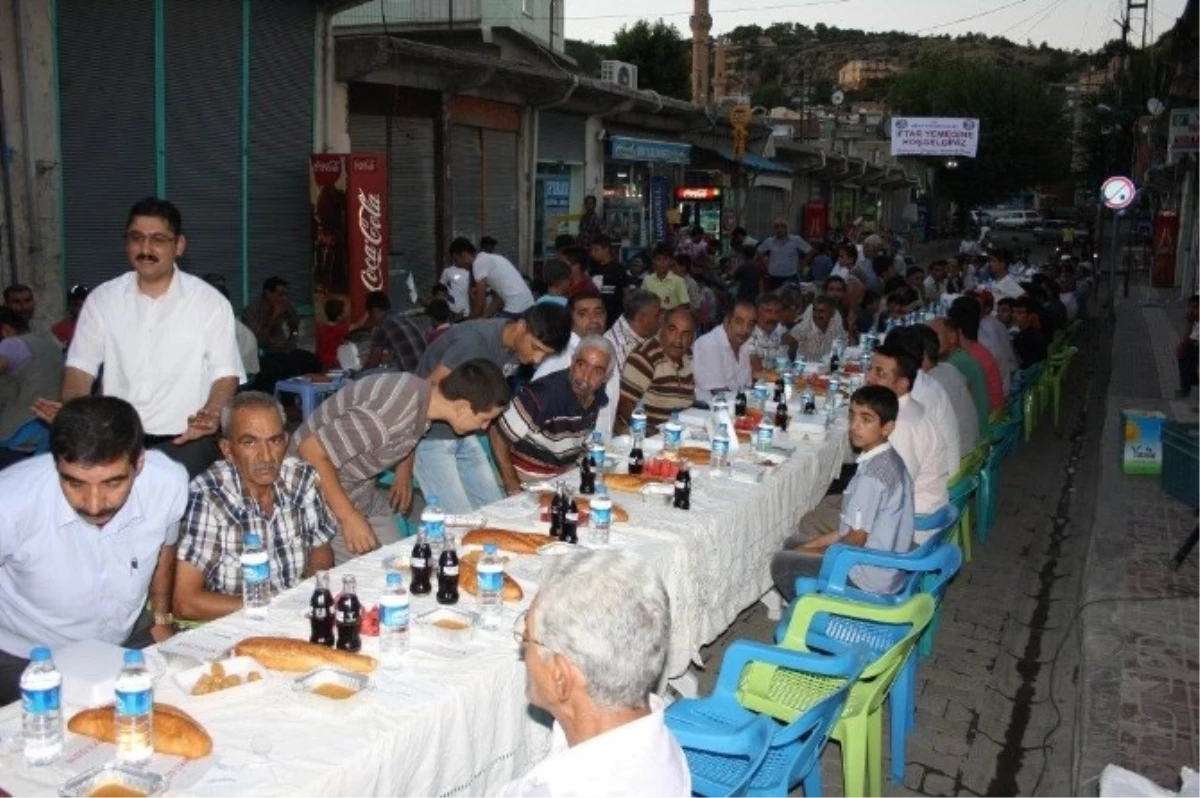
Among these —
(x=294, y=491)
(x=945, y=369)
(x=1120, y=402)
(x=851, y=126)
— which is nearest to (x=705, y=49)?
(x=851, y=126)

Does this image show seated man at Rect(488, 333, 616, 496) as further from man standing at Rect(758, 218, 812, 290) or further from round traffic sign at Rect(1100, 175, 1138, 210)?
round traffic sign at Rect(1100, 175, 1138, 210)

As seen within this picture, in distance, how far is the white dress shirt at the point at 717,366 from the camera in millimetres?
8953

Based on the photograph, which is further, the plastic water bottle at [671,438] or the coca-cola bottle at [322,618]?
the plastic water bottle at [671,438]

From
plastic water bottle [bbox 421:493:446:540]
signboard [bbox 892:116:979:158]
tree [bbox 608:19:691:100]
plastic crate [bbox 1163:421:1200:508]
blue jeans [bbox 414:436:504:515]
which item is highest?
tree [bbox 608:19:691:100]

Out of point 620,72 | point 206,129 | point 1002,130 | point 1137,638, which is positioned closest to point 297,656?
point 1137,638

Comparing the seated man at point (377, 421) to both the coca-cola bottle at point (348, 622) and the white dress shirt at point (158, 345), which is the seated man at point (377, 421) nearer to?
the white dress shirt at point (158, 345)

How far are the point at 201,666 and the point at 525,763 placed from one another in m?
1.08

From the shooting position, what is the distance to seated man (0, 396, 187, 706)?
349 centimetres

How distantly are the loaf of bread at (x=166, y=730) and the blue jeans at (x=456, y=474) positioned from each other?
10.8 ft

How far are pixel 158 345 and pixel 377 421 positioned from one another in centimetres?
132

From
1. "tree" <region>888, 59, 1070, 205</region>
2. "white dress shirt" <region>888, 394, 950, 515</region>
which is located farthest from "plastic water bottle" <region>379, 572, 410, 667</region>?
"tree" <region>888, 59, 1070, 205</region>

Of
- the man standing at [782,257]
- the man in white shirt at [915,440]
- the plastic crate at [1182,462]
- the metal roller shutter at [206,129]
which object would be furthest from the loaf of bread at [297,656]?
the man standing at [782,257]

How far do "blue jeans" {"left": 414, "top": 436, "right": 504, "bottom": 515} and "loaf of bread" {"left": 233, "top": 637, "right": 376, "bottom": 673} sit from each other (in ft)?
9.20

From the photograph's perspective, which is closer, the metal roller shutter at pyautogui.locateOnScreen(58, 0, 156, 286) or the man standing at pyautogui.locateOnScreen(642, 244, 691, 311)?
the metal roller shutter at pyautogui.locateOnScreen(58, 0, 156, 286)
